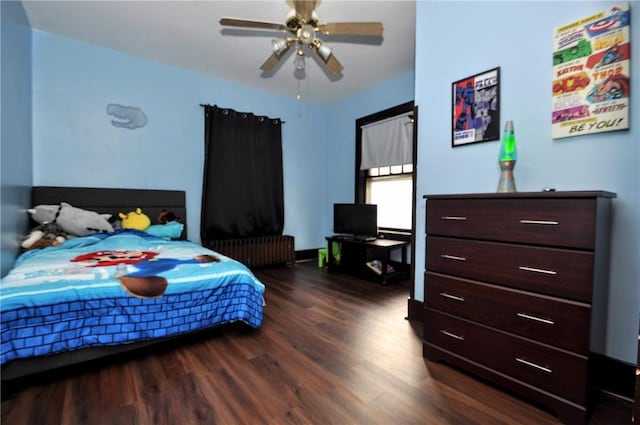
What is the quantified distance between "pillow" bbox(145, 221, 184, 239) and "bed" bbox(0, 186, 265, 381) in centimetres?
62

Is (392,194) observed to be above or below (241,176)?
below

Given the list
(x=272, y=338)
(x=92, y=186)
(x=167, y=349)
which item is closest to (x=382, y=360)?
(x=272, y=338)

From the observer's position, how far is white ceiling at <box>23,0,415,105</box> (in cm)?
252

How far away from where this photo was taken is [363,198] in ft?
14.8

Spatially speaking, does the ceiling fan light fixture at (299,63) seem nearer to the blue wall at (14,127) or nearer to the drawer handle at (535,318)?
the blue wall at (14,127)

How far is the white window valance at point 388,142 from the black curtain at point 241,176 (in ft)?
4.58

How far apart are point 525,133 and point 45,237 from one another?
400 centimetres

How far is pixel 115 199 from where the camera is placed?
3.29m

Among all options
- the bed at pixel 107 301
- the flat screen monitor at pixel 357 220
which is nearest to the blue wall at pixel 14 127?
the bed at pixel 107 301

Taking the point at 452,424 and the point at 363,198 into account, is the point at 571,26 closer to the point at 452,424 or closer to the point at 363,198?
the point at 452,424

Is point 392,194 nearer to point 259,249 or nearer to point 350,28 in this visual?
point 259,249

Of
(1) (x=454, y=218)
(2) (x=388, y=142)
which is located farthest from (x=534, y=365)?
(2) (x=388, y=142)

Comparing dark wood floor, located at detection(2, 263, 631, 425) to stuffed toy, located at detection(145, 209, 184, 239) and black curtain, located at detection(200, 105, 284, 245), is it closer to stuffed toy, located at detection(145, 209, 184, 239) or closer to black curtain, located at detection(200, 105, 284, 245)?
stuffed toy, located at detection(145, 209, 184, 239)

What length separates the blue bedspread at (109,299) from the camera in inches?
57.4
